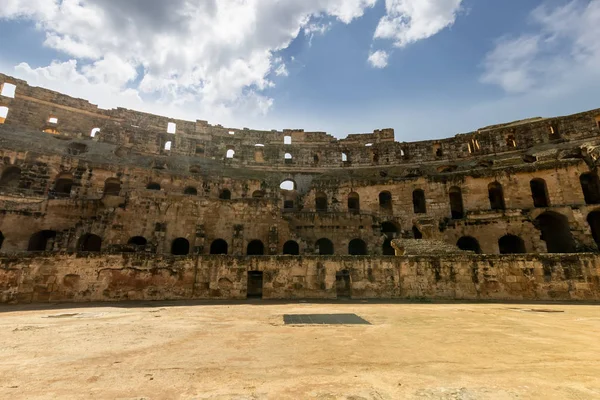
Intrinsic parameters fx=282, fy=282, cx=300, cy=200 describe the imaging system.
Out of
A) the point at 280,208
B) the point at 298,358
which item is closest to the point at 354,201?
the point at 280,208

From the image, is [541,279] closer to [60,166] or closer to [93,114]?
[60,166]

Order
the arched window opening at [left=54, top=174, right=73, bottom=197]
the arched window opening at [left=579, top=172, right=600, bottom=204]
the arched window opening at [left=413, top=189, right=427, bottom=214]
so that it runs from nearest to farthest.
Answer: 1. the arched window opening at [left=54, top=174, right=73, bottom=197]
2. the arched window opening at [left=579, top=172, right=600, bottom=204]
3. the arched window opening at [left=413, top=189, right=427, bottom=214]

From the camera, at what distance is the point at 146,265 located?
436 inches

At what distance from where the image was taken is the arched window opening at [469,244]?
61.5 ft

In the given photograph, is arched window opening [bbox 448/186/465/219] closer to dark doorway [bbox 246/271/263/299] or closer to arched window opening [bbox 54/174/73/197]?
dark doorway [bbox 246/271/263/299]

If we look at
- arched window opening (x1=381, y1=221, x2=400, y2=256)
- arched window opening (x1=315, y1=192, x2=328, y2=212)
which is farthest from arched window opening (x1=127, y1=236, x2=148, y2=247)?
arched window opening (x1=381, y1=221, x2=400, y2=256)

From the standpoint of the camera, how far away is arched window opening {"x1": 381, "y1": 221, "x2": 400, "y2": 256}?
1975 centimetres

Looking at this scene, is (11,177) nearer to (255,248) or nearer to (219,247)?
(219,247)

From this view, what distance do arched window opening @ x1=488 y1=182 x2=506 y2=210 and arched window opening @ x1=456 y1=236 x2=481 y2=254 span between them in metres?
4.85

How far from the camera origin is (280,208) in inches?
754

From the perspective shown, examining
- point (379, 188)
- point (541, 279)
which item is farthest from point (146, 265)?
point (379, 188)

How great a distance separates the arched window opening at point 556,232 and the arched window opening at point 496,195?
2.59 metres

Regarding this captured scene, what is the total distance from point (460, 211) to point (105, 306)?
23668mm

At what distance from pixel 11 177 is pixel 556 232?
127 ft
